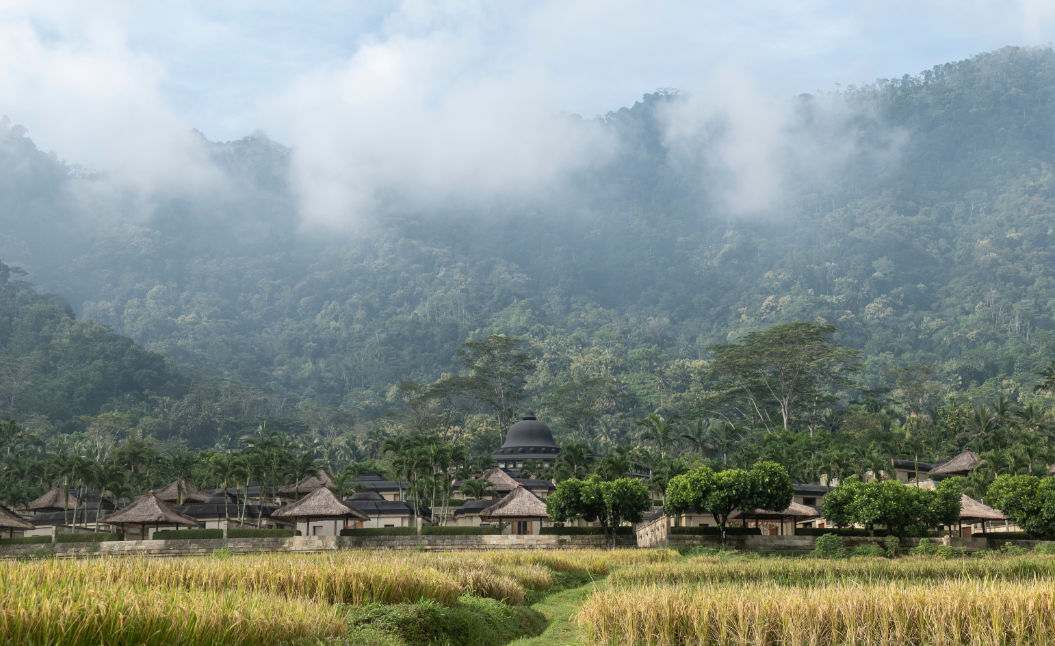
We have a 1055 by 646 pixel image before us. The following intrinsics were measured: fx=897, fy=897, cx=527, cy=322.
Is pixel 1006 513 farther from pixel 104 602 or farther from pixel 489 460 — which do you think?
pixel 104 602

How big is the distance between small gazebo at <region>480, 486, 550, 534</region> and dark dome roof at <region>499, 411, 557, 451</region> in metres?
50.7

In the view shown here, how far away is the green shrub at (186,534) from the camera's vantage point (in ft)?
202

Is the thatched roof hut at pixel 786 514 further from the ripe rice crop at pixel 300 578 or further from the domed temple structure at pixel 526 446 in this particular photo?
the domed temple structure at pixel 526 446

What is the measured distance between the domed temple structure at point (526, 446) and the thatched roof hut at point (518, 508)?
155ft

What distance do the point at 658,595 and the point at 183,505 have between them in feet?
233

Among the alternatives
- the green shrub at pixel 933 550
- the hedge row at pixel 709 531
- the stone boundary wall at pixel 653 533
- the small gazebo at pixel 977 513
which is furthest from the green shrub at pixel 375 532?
the small gazebo at pixel 977 513

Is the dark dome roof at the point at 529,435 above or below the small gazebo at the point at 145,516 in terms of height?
above

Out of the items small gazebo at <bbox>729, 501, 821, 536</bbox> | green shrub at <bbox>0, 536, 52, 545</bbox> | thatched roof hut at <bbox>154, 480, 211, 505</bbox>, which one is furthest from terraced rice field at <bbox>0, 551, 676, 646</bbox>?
thatched roof hut at <bbox>154, 480, 211, 505</bbox>

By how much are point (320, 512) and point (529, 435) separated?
199ft

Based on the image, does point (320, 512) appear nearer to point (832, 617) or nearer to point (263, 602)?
point (263, 602)

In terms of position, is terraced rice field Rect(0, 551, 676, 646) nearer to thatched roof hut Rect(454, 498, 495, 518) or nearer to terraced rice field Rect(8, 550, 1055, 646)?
terraced rice field Rect(8, 550, 1055, 646)

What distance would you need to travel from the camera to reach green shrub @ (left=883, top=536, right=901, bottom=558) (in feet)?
183

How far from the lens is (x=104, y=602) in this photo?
45.1 ft

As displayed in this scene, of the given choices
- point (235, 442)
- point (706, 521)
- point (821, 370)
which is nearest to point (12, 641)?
point (706, 521)
